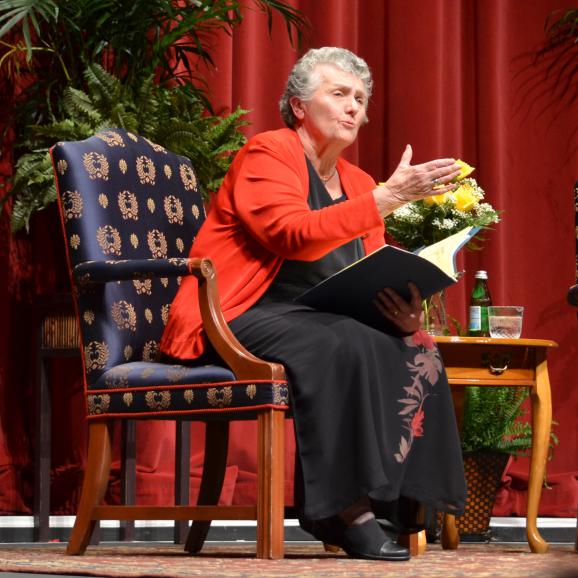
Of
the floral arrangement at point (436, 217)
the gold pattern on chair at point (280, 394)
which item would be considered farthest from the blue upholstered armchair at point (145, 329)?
the floral arrangement at point (436, 217)

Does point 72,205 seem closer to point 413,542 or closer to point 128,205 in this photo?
point 128,205

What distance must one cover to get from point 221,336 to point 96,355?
308 millimetres

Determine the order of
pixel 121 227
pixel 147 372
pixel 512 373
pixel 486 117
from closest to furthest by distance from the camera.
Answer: pixel 147 372 < pixel 121 227 < pixel 512 373 < pixel 486 117

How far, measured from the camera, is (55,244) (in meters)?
3.33

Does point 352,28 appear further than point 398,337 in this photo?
Yes

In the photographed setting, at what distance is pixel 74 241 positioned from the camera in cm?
250

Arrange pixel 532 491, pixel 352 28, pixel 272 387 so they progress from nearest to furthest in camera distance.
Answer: pixel 272 387 < pixel 532 491 < pixel 352 28

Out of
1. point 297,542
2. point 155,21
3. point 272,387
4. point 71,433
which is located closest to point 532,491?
point 297,542

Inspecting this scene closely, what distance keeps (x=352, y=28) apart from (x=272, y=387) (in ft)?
6.93

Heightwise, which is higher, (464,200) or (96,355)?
(464,200)

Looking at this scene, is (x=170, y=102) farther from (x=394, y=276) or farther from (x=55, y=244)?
(x=394, y=276)

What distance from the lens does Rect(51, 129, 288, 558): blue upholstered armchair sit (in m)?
2.24

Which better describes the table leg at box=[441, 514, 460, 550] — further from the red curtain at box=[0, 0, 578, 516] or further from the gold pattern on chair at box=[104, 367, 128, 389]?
the gold pattern on chair at box=[104, 367, 128, 389]

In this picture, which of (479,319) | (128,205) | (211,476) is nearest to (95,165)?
(128,205)
